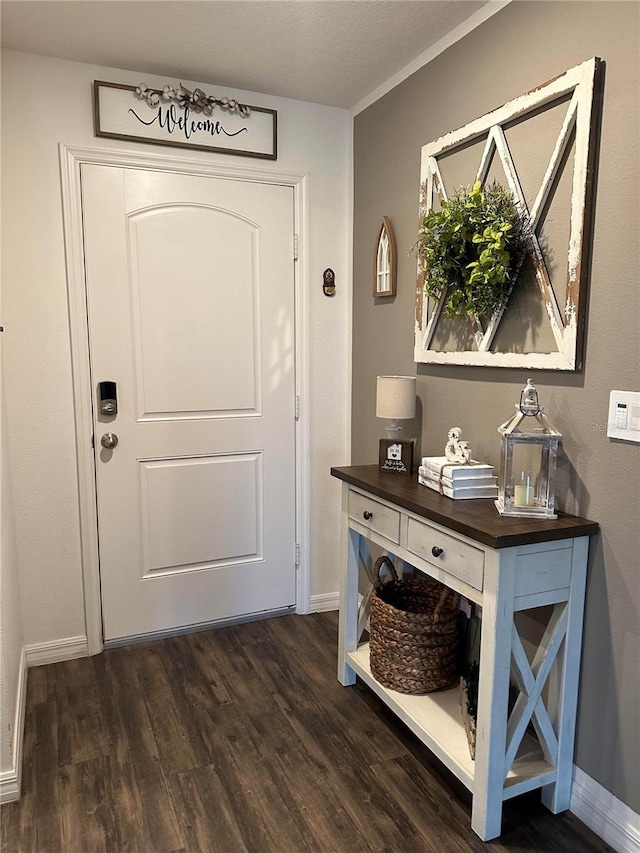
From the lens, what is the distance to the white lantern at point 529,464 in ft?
Result: 5.52

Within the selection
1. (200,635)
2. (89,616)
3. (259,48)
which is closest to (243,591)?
(200,635)

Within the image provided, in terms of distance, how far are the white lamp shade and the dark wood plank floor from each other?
110 centimetres

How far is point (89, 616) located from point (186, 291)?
4.89 ft

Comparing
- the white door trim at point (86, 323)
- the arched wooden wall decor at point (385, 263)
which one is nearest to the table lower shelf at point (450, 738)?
the white door trim at point (86, 323)

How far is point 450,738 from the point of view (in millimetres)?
1845

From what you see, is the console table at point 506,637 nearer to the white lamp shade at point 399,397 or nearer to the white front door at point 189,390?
the white lamp shade at point 399,397

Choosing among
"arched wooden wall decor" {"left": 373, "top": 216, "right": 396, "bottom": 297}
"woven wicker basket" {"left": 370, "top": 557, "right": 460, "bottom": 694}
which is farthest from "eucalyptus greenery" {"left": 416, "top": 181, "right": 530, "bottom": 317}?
"woven wicker basket" {"left": 370, "top": 557, "right": 460, "bottom": 694}

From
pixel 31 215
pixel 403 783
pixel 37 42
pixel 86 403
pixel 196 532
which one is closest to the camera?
pixel 403 783

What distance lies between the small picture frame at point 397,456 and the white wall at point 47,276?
96cm

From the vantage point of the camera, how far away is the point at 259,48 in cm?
228

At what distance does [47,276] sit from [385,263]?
140 centimetres

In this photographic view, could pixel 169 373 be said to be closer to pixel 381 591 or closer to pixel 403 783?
pixel 381 591

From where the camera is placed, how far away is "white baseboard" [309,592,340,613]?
121 inches

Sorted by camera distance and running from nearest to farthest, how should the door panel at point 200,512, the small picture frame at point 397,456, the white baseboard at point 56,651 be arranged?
1. the small picture frame at point 397,456
2. the white baseboard at point 56,651
3. the door panel at point 200,512
